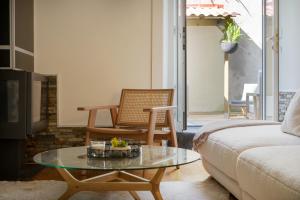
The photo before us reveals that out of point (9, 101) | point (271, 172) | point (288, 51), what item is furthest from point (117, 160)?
point (288, 51)

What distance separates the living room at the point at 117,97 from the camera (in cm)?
250

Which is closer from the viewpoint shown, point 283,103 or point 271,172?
point 271,172

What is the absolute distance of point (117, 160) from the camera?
6.81ft

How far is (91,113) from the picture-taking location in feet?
10.8

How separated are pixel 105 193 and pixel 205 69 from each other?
219 inches

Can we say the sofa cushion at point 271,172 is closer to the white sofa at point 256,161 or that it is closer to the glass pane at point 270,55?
the white sofa at point 256,161

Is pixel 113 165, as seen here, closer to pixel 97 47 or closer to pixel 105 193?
pixel 105 193

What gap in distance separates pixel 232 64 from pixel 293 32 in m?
3.70

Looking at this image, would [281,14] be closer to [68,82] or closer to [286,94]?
[286,94]

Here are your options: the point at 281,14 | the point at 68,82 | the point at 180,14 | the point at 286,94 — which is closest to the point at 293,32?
the point at 281,14

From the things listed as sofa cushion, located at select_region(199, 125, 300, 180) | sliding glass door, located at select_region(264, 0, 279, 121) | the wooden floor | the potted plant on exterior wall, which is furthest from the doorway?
sofa cushion, located at select_region(199, 125, 300, 180)

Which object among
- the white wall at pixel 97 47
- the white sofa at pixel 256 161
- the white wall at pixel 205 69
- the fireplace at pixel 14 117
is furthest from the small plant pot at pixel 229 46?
the fireplace at pixel 14 117

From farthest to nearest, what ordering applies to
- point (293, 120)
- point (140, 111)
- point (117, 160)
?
point (140, 111) → point (293, 120) → point (117, 160)

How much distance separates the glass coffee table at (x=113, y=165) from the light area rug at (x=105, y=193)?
1.00ft
